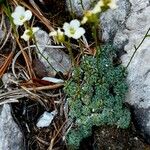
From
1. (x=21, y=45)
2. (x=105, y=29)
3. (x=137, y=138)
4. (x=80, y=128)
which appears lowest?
(x=137, y=138)

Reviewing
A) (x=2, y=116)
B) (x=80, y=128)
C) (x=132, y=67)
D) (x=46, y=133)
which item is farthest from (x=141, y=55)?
(x=2, y=116)

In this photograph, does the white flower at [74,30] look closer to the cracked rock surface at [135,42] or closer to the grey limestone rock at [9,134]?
the cracked rock surface at [135,42]

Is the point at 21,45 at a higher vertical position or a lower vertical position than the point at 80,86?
higher

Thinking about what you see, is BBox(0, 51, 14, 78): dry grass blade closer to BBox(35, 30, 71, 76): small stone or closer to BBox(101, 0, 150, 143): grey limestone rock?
BBox(35, 30, 71, 76): small stone

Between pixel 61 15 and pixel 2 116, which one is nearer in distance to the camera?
pixel 2 116

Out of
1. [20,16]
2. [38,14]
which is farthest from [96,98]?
[38,14]

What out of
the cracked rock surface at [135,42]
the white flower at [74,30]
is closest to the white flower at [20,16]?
the white flower at [74,30]

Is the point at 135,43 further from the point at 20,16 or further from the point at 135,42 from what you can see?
the point at 20,16

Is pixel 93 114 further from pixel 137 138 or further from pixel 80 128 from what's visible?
pixel 137 138
